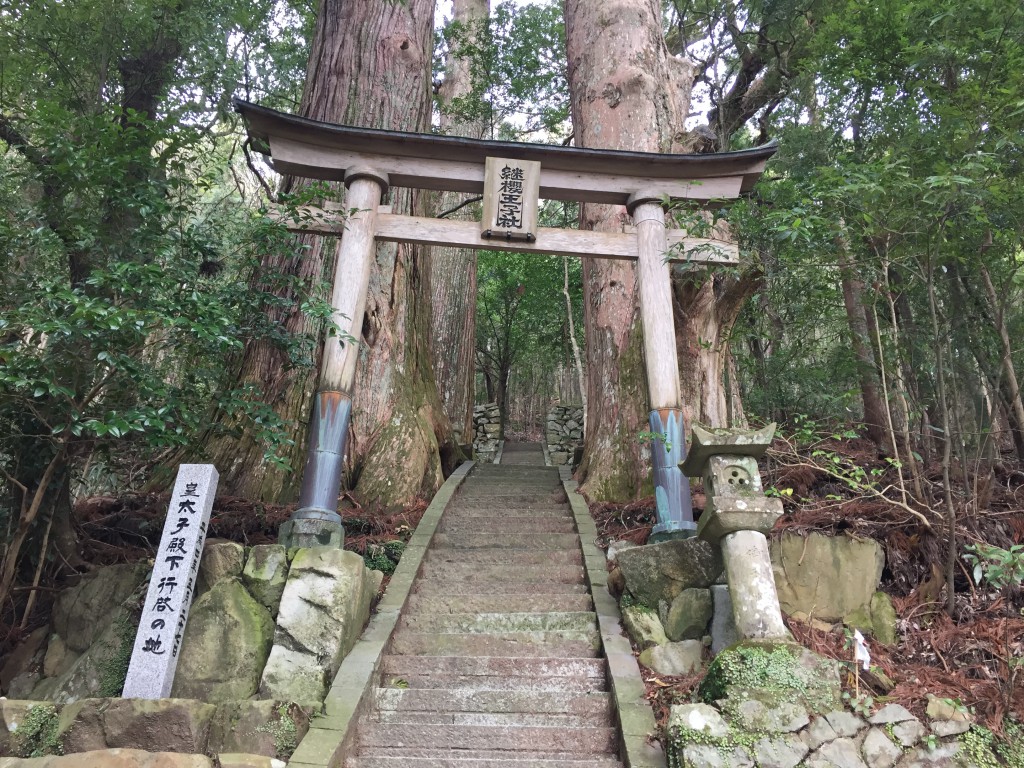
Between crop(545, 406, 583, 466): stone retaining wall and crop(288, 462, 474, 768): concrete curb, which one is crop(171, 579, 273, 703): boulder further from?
crop(545, 406, 583, 466): stone retaining wall

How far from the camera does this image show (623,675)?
4.21m

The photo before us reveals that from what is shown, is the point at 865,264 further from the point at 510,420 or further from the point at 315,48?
the point at 510,420

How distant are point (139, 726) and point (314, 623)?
1.03m

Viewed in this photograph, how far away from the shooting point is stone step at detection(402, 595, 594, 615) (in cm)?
517

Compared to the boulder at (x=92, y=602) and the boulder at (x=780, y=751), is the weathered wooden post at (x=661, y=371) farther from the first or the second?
the boulder at (x=92, y=602)

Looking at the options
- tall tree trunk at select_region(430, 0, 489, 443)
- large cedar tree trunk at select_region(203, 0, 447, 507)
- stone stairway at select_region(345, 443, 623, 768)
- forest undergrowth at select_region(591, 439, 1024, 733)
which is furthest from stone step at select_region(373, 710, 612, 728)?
tall tree trunk at select_region(430, 0, 489, 443)

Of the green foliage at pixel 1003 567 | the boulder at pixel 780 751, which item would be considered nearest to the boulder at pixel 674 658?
the boulder at pixel 780 751

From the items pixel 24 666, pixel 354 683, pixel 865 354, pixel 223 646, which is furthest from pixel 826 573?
pixel 24 666

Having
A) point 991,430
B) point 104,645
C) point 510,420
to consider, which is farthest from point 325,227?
point 510,420

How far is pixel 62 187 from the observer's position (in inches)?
206

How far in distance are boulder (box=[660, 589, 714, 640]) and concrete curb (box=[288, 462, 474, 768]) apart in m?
1.90

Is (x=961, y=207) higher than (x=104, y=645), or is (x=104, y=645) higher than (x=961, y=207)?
(x=961, y=207)

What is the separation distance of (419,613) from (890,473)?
179 inches

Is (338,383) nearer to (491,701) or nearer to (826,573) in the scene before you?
(491,701)
